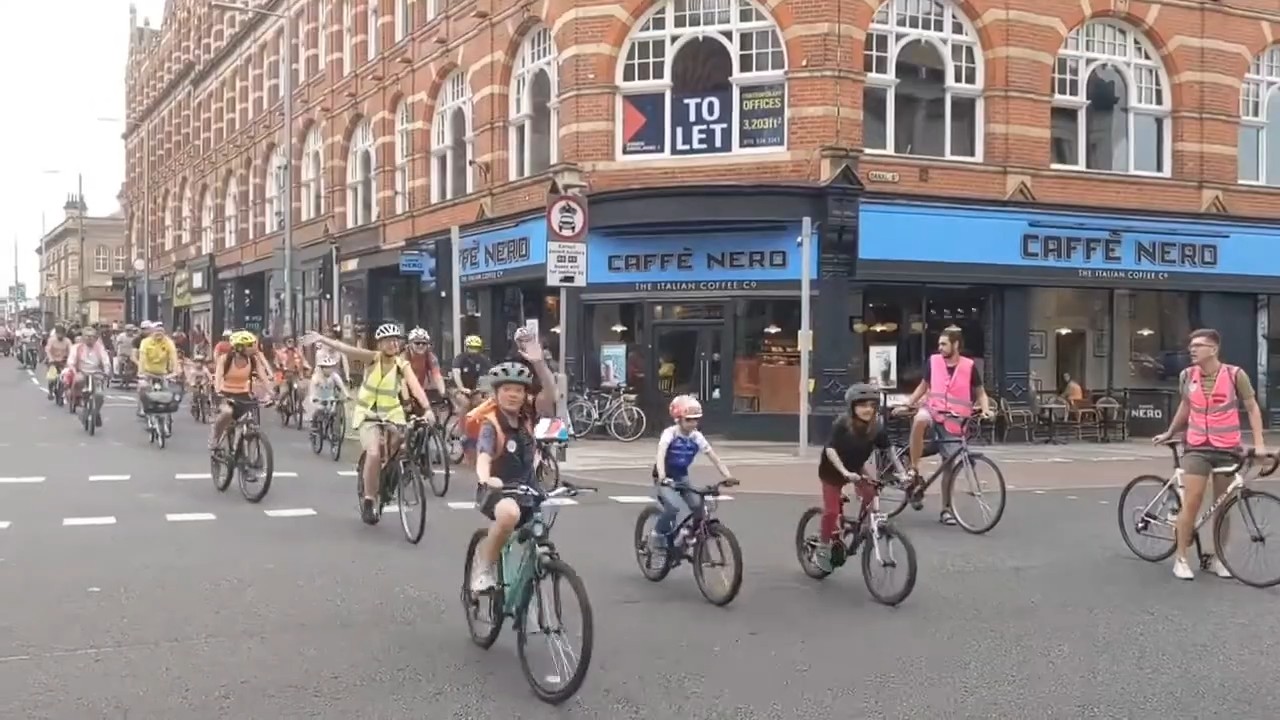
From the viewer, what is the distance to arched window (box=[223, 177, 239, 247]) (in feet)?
143

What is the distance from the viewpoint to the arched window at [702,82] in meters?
19.3

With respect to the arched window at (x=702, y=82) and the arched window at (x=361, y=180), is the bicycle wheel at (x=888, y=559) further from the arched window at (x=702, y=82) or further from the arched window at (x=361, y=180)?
the arched window at (x=361, y=180)

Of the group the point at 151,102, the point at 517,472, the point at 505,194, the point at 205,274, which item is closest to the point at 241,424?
the point at 517,472

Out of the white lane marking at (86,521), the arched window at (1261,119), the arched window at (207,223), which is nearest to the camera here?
the white lane marking at (86,521)

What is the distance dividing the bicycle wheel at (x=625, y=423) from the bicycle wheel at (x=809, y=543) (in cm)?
1129

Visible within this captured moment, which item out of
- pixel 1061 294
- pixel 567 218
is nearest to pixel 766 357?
pixel 567 218

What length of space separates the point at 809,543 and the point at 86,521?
634cm

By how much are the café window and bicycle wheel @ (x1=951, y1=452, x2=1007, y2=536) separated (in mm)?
8981

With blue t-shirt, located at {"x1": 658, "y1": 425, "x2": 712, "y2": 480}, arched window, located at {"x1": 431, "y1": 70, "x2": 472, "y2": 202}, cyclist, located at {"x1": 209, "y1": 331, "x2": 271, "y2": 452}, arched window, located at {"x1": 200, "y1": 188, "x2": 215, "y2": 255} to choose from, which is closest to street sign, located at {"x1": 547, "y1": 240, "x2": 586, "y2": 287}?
cyclist, located at {"x1": 209, "y1": 331, "x2": 271, "y2": 452}

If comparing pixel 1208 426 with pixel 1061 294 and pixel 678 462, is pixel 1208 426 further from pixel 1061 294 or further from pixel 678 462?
pixel 1061 294

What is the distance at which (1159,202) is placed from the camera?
21.7m

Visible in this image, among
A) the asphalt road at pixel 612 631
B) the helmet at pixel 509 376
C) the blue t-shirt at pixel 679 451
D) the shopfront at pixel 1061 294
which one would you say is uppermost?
the shopfront at pixel 1061 294

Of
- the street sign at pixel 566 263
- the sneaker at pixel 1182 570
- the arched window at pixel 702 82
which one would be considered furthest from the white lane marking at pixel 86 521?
the arched window at pixel 702 82

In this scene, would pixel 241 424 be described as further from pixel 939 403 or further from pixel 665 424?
pixel 665 424
